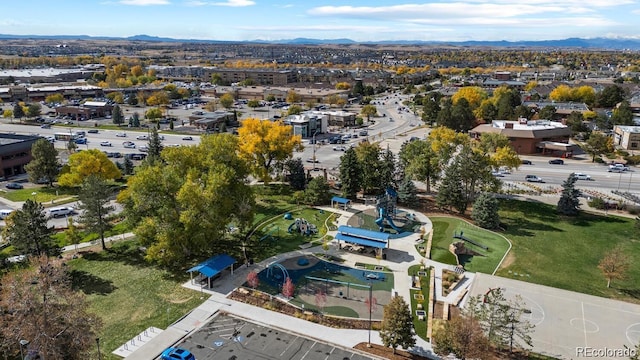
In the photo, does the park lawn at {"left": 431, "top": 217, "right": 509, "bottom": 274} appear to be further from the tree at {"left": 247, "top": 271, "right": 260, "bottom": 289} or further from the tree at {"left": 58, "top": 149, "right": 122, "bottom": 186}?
the tree at {"left": 58, "top": 149, "right": 122, "bottom": 186}

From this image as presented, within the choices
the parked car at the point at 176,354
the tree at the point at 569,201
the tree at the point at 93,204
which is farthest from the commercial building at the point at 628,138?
the tree at the point at 93,204

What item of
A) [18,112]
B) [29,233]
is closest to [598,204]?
[29,233]

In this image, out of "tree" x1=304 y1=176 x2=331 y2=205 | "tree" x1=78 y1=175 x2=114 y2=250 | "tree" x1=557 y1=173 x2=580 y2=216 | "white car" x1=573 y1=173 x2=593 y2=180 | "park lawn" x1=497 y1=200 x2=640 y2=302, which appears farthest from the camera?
"white car" x1=573 y1=173 x2=593 y2=180

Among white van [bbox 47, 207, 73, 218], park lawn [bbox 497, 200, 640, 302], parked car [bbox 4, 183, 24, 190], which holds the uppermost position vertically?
parked car [bbox 4, 183, 24, 190]

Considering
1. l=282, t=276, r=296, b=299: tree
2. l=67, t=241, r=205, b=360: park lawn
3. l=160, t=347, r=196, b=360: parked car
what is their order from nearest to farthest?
l=160, t=347, r=196, b=360: parked car
l=67, t=241, r=205, b=360: park lawn
l=282, t=276, r=296, b=299: tree

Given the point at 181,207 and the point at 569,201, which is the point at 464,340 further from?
the point at 569,201

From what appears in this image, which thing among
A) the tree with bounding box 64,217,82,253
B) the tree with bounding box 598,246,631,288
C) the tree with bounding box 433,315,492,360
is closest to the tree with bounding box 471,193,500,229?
the tree with bounding box 598,246,631,288

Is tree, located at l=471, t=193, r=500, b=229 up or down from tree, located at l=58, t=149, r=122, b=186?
down
